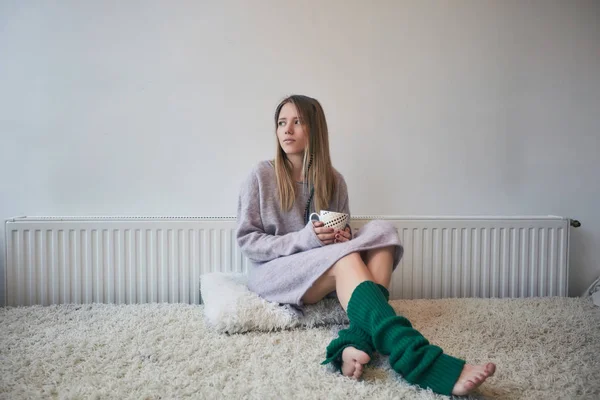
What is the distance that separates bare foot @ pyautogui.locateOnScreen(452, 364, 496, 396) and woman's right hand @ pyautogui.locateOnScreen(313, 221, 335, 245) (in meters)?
0.49

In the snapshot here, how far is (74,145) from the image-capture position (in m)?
1.63

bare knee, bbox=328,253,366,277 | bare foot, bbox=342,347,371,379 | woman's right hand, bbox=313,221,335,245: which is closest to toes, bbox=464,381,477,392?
bare foot, bbox=342,347,371,379

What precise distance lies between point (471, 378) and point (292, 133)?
2.92 ft

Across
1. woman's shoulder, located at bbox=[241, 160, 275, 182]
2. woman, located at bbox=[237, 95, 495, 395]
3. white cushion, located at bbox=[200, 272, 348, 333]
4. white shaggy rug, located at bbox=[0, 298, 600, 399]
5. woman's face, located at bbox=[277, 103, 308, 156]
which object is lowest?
white shaggy rug, located at bbox=[0, 298, 600, 399]

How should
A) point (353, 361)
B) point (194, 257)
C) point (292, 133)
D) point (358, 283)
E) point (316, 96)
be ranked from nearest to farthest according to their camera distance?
point (353, 361)
point (358, 283)
point (292, 133)
point (194, 257)
point (316, 96)

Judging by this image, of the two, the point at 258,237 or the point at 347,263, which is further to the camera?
the point at 258,237

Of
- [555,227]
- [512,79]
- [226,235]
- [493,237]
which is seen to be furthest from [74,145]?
[555,227]

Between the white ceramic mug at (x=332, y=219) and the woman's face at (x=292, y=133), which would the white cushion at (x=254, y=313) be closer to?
the white ceramic mug at (x=332, y=219)

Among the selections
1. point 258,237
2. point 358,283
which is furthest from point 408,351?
point 258,237

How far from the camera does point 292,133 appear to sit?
1.38 metres

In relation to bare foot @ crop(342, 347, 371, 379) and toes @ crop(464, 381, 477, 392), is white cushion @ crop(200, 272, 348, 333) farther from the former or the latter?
toes @ crop(464, 381, 477, 392)

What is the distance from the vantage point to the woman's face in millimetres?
1375

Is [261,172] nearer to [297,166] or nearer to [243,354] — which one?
[297,166]

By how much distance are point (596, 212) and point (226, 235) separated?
5.26 feet
